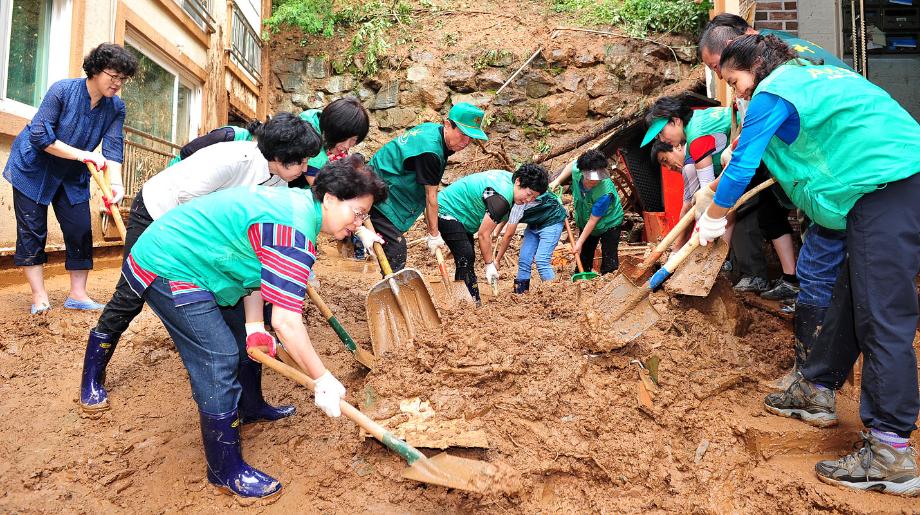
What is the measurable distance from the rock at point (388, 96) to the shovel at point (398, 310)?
328 inches

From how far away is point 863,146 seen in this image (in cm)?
211

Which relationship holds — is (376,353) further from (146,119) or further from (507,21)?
(507,21)

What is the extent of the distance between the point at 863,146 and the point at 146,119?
7226mm

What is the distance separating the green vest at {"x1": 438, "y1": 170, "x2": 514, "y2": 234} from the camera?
15.2 feet

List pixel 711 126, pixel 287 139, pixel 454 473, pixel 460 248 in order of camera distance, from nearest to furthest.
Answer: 1. pixel 454 473
2. pixel 287 139
3. pixel 711 126
4. pixel 460 248

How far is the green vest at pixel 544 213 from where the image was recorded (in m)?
5.06

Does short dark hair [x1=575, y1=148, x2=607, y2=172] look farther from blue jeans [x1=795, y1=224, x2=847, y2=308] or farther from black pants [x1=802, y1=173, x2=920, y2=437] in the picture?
black pants [x1=802, y1=173, x2=920, y2=437]

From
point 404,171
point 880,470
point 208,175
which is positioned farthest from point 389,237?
point 880,470

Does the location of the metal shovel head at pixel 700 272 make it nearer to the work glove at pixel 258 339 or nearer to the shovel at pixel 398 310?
the shovel at pixel 398 310

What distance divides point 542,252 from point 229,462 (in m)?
3.52

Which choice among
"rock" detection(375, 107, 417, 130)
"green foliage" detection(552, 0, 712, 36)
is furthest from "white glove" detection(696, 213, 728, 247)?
"rock" detection(375, 107, 417, 130)

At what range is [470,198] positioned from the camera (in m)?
4.66

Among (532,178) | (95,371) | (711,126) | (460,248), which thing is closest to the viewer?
(95,371)

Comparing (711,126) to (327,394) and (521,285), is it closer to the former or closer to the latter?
(521,285)
